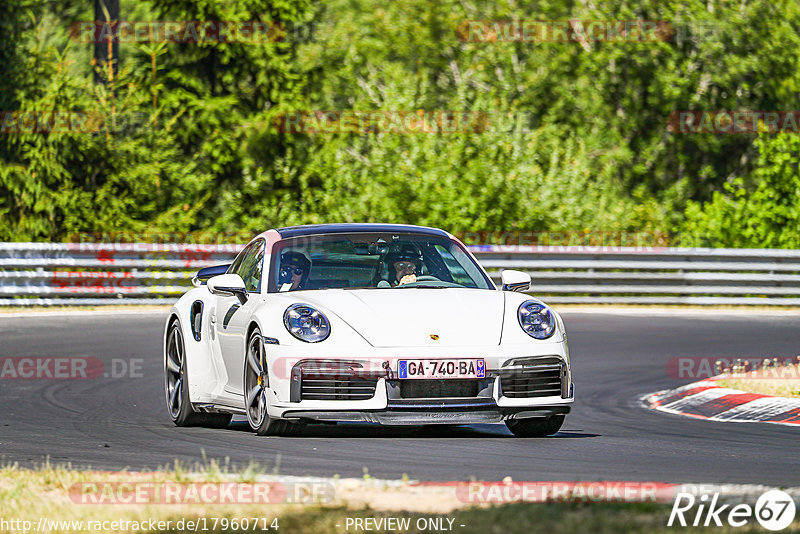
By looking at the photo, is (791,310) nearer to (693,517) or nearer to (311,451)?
(311,451)

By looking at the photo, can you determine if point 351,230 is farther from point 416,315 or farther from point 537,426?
point 537,426

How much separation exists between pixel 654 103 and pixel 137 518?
3631cm

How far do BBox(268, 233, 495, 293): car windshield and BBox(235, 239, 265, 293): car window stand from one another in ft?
0.60

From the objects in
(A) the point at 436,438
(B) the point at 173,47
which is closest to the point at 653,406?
(A) the point at 436,438

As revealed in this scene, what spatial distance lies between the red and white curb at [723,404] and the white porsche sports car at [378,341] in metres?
2.43

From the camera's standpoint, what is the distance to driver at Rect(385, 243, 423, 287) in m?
9.68

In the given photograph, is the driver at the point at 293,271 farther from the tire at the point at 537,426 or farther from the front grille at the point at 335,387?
the tire at the point at 537,426

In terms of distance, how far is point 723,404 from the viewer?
11.8 metres

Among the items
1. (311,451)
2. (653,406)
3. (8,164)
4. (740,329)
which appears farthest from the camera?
(8,164)

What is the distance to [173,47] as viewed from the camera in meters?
33.1

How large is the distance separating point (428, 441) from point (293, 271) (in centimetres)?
150
